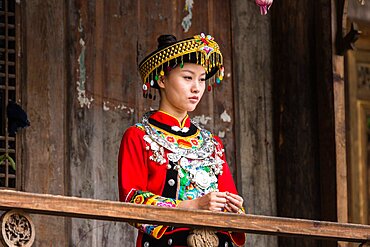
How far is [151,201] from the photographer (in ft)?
23.4

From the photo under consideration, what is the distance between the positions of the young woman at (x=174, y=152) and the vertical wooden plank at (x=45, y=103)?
0.80 m

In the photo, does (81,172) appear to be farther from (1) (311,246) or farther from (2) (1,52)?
(1) (311,246)

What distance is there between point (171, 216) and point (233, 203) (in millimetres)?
497

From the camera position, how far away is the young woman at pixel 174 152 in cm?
725

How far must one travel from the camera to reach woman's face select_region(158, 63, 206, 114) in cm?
751

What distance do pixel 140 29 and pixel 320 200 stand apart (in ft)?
4.78

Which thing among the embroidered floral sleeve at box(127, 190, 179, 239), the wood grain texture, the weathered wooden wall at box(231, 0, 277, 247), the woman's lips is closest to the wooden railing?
the embroidered floral sleeve at box(127, 190, 179, 239)

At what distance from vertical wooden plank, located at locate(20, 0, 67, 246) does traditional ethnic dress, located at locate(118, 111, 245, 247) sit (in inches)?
32.8

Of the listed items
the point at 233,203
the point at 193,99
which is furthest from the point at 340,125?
the point at 233,203

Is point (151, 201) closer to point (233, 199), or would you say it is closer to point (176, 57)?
point (233, 199)

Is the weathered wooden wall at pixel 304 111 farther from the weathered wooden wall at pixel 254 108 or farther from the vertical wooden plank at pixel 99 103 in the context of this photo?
the vertical wooden plank at pixel 99 103

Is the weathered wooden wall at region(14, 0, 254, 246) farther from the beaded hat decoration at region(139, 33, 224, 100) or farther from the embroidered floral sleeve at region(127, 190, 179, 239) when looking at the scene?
the embroidered floral sleeve at region(127, 190, 179, 239)

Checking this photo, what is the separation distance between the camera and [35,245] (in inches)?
318

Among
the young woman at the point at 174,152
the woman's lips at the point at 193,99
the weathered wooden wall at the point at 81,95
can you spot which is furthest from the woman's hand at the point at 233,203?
the weathered wooden wall at the point at 81,95
